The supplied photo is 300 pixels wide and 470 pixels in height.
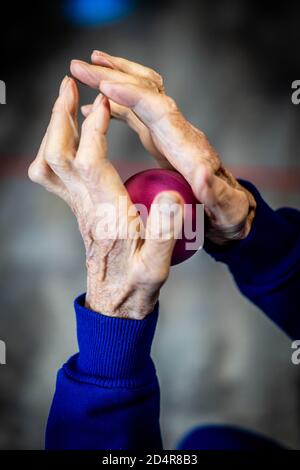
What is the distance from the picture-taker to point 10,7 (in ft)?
5.51

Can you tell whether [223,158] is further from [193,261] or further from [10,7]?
[10,7]

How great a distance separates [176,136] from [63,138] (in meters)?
0.12

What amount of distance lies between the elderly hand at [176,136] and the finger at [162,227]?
Result: 6 cm

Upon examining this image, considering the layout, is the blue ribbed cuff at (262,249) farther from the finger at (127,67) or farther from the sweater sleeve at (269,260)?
the finger at (127,67)

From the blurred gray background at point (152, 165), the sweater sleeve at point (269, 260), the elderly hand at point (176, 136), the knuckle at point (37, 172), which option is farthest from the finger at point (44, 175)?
the blurred gray background at point (152, 165)

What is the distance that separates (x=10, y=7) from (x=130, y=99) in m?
1.25

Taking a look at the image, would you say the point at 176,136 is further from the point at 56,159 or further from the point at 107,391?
the point at 107,391

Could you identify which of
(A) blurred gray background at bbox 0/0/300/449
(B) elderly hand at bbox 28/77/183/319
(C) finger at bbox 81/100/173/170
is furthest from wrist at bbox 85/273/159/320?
(A) blurred gray background at bbox 0/0/300/449

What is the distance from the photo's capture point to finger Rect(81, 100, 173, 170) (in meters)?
0.77

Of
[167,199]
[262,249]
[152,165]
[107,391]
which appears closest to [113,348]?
[107,391]

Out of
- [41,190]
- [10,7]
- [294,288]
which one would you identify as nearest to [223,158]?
[41,190]

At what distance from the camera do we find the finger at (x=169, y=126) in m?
0.61

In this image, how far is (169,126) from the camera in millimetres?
630
